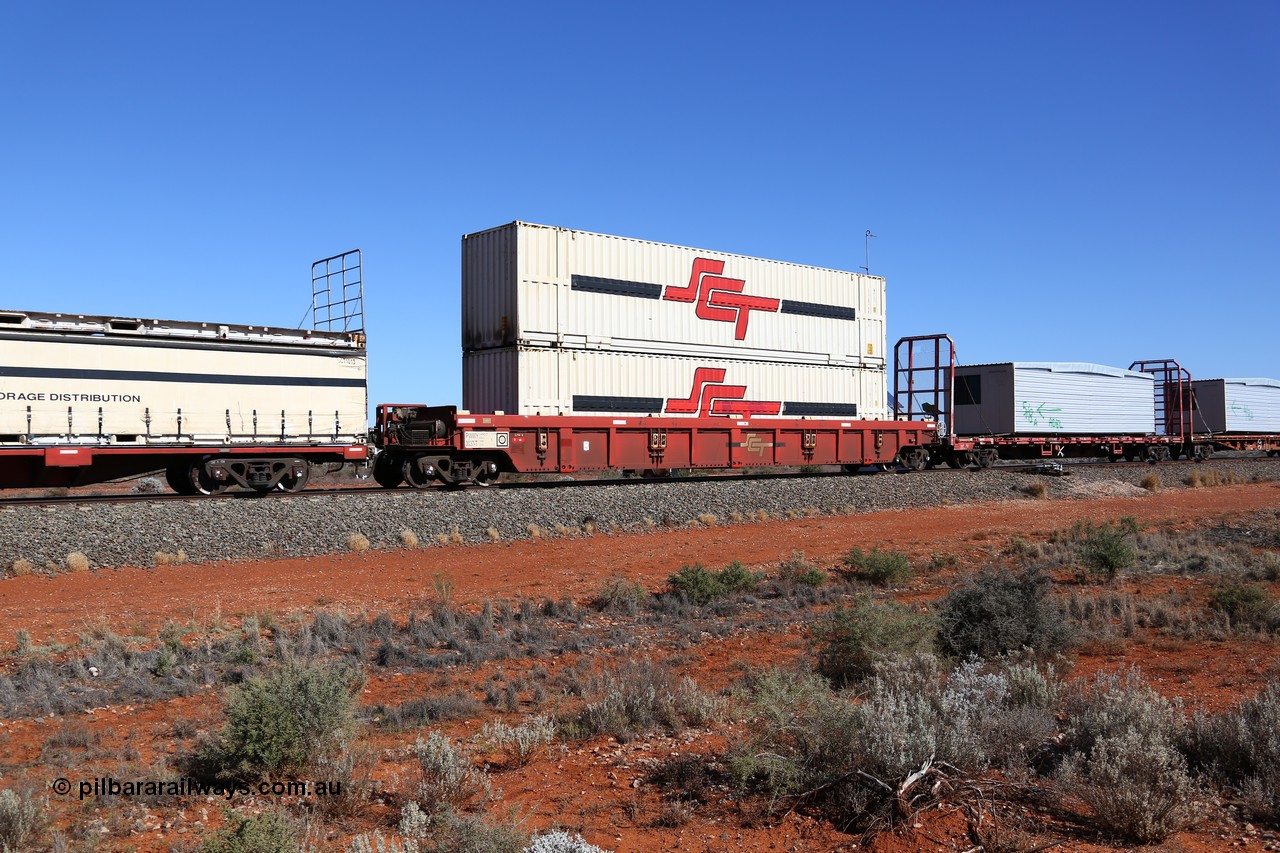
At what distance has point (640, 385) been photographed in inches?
911

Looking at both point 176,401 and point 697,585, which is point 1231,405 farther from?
point 176,401

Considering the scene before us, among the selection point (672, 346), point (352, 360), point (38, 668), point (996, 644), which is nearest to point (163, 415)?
point (352, 360)

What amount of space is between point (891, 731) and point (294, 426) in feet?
54.9

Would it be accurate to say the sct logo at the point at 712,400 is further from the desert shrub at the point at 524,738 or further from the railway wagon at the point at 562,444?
the desert shrub at the point at 524,738

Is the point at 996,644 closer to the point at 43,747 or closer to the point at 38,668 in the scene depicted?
the point at 43,747

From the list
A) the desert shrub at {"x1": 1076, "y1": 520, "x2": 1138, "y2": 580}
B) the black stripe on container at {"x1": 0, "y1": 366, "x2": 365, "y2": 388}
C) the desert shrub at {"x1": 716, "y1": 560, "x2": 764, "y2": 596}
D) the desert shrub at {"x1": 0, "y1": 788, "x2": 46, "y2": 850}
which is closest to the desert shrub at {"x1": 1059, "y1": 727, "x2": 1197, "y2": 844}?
the desert shrub at {"x1": 0, "y1": 788, "x2": 46, "y2": 850}

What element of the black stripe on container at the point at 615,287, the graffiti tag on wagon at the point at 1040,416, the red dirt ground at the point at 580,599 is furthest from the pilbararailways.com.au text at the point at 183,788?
the graffiti tag on wagon at the point at 1040,416

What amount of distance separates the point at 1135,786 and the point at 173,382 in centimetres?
1795

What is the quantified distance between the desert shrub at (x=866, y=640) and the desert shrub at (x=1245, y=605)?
12.3ft

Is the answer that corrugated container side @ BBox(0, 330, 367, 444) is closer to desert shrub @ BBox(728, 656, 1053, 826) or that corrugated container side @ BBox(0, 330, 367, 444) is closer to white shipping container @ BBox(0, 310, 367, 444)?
white shipping container @ BBox(0, 310, 367, 444)

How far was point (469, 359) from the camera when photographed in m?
22.6

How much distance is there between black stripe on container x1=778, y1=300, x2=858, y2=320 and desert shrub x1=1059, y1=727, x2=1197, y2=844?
21260 mm

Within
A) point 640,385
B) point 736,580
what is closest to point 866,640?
point 736,580

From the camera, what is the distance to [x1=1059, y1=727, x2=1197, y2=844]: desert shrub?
479 cm
